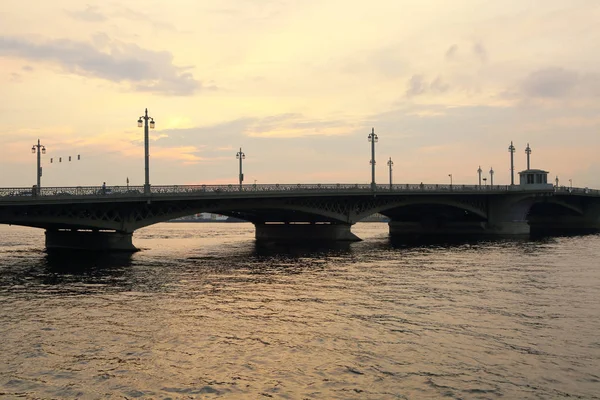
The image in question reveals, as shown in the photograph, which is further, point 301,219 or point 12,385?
point 301,219

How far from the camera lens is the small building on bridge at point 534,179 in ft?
358

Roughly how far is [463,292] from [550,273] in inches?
493

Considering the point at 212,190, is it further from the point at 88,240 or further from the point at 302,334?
the point at 302,334

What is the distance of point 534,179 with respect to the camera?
368 ft

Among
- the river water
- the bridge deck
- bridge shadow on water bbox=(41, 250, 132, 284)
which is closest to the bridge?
the bridge deck

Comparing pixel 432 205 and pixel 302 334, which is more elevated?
pixel 432 205

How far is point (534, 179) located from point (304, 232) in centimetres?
5260

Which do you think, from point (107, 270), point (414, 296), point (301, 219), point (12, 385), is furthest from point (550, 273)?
point (301, 219)

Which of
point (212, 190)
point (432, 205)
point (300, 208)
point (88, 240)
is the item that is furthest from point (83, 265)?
point (432, 205)

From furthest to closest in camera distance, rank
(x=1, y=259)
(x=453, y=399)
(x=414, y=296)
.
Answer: (x=1, y=259)
(x=414, y=296)
(x=453, y=399)

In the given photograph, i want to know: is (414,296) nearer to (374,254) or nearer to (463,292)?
(463,292)

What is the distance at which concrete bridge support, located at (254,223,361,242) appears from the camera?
82938 millimetres

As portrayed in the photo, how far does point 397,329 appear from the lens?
899 inches

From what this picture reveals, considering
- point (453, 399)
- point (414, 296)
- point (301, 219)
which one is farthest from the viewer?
point (301, 219)
